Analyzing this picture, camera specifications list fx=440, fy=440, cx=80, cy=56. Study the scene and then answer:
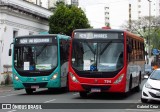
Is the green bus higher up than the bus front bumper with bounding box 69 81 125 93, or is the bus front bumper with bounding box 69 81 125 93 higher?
the green bus

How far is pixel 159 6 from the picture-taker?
141 m

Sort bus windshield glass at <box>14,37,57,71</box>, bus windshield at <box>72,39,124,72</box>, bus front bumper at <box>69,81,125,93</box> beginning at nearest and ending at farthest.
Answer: bus front bumper at <box>69,81,125,93</box>, bus windshield at <box>72,39,124,72</box>, bus windshield glass at <box>14,37,57,71</box>

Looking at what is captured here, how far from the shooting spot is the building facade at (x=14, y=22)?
35000 mm

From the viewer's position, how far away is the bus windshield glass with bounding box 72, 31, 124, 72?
750 inches

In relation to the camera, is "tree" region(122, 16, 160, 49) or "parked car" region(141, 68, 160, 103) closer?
"parked car" region(141, 68, 160, 103)

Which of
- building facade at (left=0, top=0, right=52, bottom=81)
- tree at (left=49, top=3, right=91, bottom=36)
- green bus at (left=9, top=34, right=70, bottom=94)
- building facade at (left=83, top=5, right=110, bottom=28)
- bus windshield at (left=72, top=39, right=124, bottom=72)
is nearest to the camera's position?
bus windshield at (left=72, top=39, right=124, bottom=72)

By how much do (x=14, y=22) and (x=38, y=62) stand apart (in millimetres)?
15184

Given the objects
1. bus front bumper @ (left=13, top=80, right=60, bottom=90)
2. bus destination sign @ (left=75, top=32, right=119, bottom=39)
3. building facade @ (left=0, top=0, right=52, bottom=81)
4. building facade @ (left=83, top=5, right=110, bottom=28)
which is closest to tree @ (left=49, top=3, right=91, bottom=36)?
building facade @ (left=0, top=0, right=52, bottom=81)

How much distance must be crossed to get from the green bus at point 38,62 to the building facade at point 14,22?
497 inches

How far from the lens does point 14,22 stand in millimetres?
36875

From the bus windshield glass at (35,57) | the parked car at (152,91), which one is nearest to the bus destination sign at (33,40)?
the bus windshield glass at (35,57)

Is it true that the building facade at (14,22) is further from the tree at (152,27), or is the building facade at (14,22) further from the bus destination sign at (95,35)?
the tree at (152,27)

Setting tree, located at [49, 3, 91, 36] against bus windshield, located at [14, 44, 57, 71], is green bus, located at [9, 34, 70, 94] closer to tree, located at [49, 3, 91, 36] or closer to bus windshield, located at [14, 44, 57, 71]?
bus windshield, located at [14, 44, 57, 71]

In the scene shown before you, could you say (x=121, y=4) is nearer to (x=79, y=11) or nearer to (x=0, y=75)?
(x=79, y=11)
